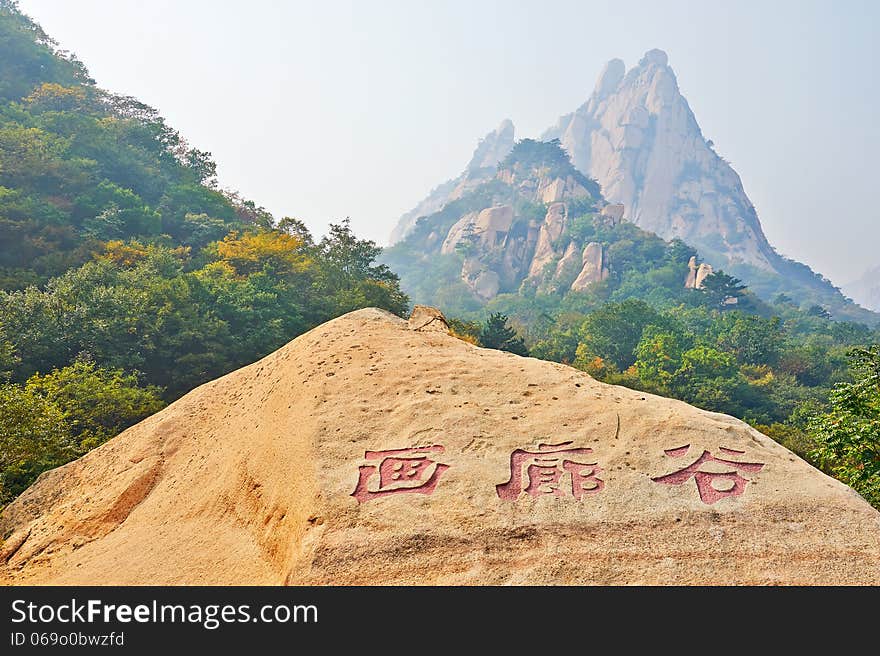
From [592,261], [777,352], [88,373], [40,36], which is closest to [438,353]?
[88,373]

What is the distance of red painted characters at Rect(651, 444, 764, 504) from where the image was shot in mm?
4113

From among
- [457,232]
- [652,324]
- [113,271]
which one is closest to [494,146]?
[457,232]

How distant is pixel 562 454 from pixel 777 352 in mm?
33486

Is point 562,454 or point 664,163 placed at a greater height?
point 664,163

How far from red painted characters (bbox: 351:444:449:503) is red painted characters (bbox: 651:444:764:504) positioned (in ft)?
5.38

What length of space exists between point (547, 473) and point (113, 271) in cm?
1552

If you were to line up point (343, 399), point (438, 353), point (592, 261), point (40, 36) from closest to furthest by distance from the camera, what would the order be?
1. point (343, 399)
2. point (438, 353)
3. point (40, 36)
4. point (592, 261)

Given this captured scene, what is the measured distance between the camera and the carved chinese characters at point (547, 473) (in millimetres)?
4137

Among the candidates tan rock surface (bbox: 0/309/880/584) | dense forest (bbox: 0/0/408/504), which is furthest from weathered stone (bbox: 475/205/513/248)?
tan rock surface (bbox: 0/309/880/584)

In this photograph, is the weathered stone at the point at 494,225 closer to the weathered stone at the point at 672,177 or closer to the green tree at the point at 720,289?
the green tree at the point at 720,289

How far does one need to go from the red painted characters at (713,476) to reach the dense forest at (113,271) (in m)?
7.23

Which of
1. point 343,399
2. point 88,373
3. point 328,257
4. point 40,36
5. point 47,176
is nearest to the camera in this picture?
point 343,399
